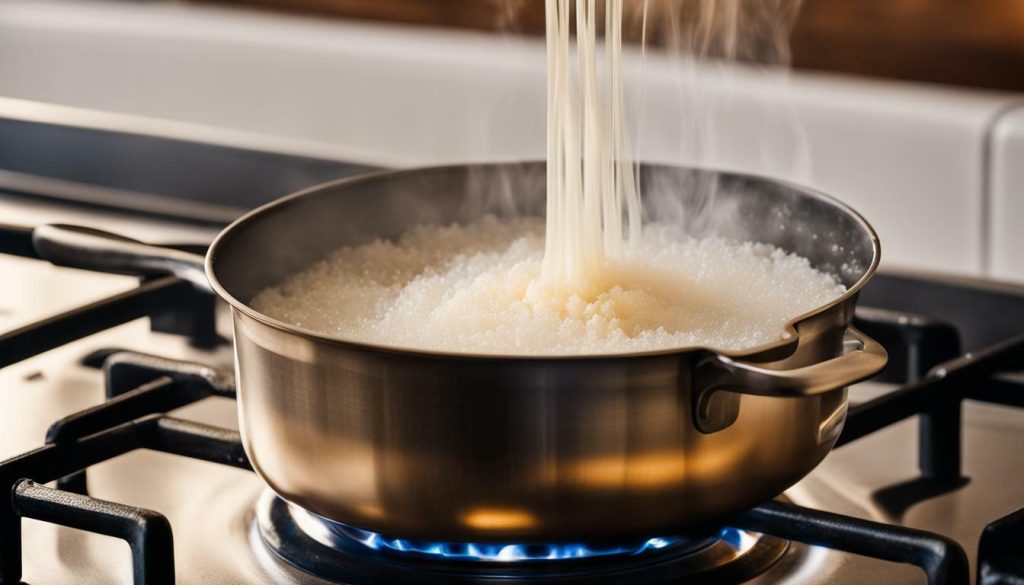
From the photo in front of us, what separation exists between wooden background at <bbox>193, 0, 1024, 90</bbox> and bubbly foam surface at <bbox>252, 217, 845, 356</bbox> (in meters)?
0.53

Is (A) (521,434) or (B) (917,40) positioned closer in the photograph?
(A) (521,434)

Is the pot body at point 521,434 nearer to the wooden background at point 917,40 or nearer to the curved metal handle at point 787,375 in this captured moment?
the curved metal handle at point 787,375

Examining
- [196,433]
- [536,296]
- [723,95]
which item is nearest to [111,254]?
[196,433]

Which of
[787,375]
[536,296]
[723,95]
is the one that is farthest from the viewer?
[723,95]

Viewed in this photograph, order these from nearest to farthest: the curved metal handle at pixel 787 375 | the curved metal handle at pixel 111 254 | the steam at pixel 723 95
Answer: the curved metal handle at pixel 787 375 → the curved metal handle at pixel 111 254 → the steam at pixel 723 95

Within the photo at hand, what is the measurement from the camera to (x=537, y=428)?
1.32ft

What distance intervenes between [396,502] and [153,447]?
0.57 ft

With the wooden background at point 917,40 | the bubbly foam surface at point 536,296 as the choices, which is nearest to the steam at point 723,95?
the wooden background at point 917,40

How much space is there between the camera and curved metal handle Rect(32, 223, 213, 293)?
56 centimetres

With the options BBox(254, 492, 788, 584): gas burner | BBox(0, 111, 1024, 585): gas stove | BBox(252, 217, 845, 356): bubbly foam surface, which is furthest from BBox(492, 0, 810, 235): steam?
BBox(254, 492, 788, 584): gas burner

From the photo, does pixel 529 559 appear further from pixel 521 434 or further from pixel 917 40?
pixel 917 40

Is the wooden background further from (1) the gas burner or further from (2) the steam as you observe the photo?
(1) the gas burner

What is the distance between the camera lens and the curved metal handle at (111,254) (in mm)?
557

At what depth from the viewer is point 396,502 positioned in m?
0.42
